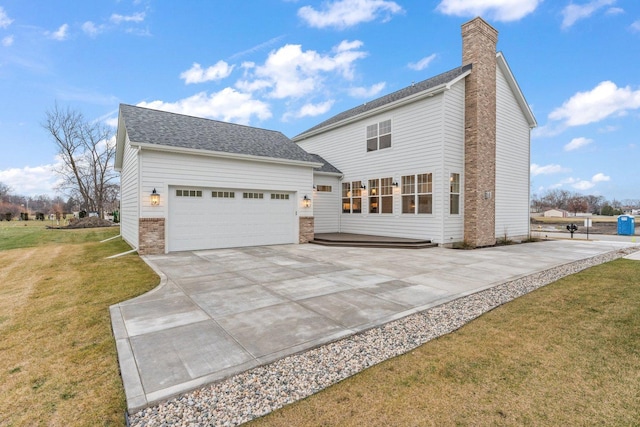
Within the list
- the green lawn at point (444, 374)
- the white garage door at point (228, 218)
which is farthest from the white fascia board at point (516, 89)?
the green lawn at point (444, 374)

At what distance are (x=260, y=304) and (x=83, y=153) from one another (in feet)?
122

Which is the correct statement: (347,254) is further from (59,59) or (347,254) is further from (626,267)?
(59,59)

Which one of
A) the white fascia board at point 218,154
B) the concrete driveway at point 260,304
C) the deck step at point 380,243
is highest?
the white fascia board at point 218,154

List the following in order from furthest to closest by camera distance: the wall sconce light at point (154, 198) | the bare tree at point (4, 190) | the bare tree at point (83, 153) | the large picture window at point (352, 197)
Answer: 1. the bare tree at point (4, 190)
2. the bare tree at point (83, 153)
3. the large picture window at point (352, 197)
4. the wall sconce light at point (154, 198)

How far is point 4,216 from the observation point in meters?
41.5

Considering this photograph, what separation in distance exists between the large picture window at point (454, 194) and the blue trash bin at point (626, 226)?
47.3 feet

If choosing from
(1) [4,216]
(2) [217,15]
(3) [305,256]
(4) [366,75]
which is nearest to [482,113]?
(3) [305,256]

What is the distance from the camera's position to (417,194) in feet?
39.6

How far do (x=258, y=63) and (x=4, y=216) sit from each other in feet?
150

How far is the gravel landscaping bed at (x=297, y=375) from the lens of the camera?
2182mm

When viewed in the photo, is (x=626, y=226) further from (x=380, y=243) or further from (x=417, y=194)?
(x=380, y=243)

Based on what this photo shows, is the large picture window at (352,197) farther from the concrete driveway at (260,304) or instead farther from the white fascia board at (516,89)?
the white fascia board at (516,89)

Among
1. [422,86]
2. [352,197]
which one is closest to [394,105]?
[422,86]

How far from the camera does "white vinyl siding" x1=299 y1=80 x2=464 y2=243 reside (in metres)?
11.3
